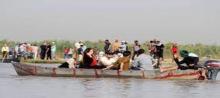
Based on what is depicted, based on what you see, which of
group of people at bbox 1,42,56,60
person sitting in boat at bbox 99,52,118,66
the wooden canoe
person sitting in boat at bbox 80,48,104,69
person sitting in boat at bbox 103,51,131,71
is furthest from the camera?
group of people at bbox 1,42,56,60

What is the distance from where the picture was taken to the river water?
798 inches

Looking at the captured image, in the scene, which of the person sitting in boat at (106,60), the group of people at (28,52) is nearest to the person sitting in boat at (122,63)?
the person sitting in boat at (106,60)

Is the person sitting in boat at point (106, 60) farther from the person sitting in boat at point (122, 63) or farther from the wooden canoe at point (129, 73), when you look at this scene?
the wooden canoe at point (129, 73)

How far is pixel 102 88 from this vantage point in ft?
74.7

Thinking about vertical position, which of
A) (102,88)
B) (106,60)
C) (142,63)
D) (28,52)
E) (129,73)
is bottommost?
(102,88)

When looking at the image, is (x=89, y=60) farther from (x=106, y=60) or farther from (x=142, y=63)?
(x=142, y=63)

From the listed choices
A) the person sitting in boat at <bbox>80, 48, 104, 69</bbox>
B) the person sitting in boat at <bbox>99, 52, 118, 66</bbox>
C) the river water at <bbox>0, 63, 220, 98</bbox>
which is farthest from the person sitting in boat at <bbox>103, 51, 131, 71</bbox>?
the river water at <bbox>0, 63, 220, 98</bbox>

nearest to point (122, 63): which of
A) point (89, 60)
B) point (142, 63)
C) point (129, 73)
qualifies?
point (129, 73)

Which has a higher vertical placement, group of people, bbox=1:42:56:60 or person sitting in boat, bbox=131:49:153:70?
group of people, bbox=1:42:56:60

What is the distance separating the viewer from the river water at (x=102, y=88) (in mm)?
20266

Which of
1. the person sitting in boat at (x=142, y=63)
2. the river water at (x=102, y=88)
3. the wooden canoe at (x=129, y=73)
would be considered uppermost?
the person sitting in boat at (x=142, y=63)

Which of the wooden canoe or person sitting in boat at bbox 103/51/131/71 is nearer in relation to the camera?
the wooden canoe

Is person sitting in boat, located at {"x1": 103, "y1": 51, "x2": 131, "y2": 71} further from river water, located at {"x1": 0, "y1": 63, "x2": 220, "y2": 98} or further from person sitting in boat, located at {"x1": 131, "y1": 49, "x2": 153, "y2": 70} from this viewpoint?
river water, located at {"x1": 0, "y1": 63, "x2": 220, "y2": 98}

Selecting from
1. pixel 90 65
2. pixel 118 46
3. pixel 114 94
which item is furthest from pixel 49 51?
pixel 114 94
